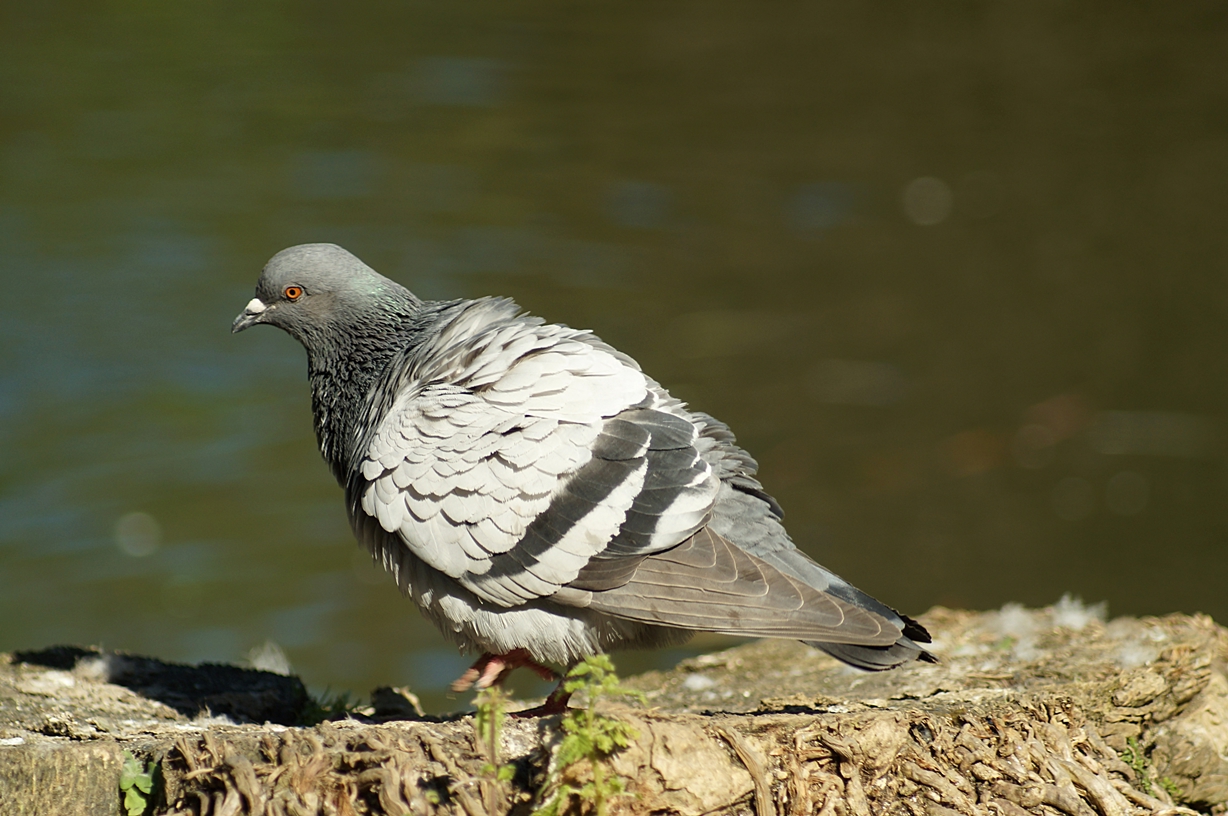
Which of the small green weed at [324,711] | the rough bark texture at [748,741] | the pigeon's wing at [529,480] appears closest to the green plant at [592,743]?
the rough bark texture at [748,741]

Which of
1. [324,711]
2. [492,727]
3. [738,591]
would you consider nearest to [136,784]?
[492,727]

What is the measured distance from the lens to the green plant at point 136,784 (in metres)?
3.90

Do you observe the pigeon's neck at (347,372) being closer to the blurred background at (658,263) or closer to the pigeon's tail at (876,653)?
the pigeon's tail at (876,653)

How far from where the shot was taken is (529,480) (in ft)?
14.8

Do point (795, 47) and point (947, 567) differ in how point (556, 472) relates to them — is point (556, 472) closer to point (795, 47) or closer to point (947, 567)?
point (947, 567)

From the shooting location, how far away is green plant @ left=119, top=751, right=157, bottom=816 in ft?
12.8

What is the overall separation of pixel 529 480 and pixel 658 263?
971 cm

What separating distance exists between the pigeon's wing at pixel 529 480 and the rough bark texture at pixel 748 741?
60cm

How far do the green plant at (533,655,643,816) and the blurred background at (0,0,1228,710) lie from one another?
5.38 meters

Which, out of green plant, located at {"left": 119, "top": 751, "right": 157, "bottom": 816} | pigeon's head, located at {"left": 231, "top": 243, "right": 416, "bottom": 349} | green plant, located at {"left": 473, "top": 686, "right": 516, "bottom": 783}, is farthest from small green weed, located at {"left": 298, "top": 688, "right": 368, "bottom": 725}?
green plant, located at {"left": 473, "top": 686, "right": 516, "bottom": 783}

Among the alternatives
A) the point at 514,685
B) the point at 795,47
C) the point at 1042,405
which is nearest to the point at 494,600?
the point at 514,685

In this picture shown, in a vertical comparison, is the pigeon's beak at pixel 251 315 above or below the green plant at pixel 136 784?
above

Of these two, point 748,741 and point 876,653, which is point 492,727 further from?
point 876,653

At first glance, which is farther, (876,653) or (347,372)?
(347,372)
